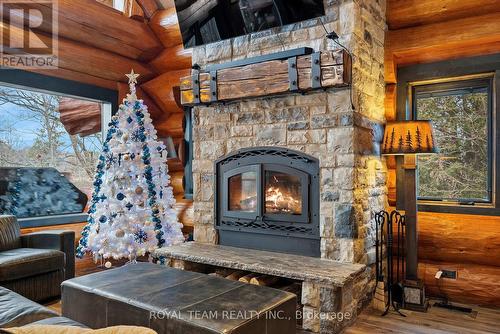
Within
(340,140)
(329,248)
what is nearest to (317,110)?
(340,140)

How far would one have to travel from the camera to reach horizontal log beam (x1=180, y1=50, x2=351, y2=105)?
2.79 metres

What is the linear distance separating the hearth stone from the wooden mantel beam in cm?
197

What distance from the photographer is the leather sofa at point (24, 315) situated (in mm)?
1633

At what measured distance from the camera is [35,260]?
3.19m

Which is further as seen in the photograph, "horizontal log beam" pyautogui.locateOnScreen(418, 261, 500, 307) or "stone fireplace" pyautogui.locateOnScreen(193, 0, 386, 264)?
"horizontal log beam" pyautogui.locateOnScreen(418, 261, 500, 307)

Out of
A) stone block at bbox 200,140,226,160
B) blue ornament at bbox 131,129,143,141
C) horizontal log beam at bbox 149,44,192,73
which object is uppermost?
horizontal log beam at bbox 149,44,192,73

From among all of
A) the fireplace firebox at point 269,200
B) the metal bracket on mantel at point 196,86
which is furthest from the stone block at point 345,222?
the metal bracket on mantel at point 196,86

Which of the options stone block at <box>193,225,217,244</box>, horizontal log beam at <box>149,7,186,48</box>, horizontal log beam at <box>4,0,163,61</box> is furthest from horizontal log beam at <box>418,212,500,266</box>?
horizontal log beam at <box>4,0,163,61</box>

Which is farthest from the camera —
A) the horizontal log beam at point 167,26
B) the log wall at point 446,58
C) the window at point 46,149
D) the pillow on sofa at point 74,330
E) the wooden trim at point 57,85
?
the horizontal log beam at point 167,26

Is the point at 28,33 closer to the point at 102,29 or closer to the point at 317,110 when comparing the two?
the point at 102,29

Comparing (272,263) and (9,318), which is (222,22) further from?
(9,318)

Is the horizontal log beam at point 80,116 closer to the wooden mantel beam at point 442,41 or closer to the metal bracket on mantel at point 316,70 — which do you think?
the metal bracket on mantel at point 316,70

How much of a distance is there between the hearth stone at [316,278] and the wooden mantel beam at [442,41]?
1.97 m

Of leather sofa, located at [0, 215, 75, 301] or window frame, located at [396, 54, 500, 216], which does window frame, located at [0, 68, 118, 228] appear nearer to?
leather sofa, located at [0, 215, 75, 301]
